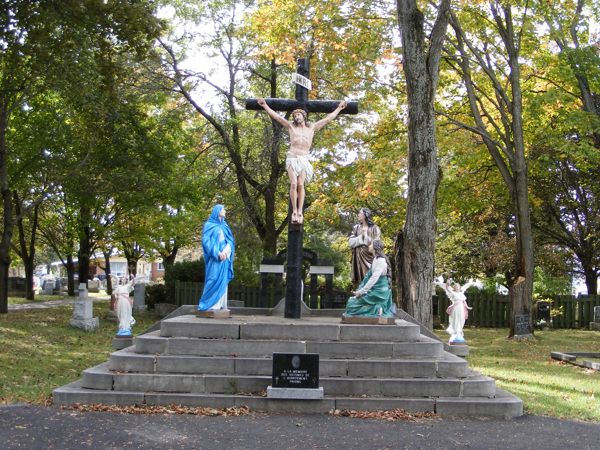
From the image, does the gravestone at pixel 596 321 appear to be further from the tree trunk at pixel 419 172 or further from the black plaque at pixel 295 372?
the black plaque at pixel 295 372

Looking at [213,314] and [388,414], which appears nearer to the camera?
[388,414]

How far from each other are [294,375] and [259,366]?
85cm

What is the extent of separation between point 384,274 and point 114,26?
747 centimetres

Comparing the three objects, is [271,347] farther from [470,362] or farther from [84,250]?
[84,250]

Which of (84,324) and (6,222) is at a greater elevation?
(6,222)

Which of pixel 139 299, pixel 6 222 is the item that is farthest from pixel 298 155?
pixel 139 299

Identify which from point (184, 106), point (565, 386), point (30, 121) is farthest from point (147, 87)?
point (565, 386)

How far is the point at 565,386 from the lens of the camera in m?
11.9

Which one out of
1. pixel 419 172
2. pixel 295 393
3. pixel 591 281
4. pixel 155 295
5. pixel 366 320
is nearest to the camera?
pixel 295 393

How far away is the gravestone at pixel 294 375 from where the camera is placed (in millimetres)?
8891

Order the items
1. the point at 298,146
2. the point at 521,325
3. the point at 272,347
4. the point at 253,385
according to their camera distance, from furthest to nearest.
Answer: the point at 521,325 → the point at 298,146 → the point at 272,347 → the point at 253,385

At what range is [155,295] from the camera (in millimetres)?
29438

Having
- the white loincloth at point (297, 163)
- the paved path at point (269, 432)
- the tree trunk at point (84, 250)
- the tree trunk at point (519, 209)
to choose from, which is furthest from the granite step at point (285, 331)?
the tree trunk at point (84, 250)

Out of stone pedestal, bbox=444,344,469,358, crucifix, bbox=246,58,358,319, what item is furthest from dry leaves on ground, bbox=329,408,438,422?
stone pedestal, bbox=444,344,469,358
